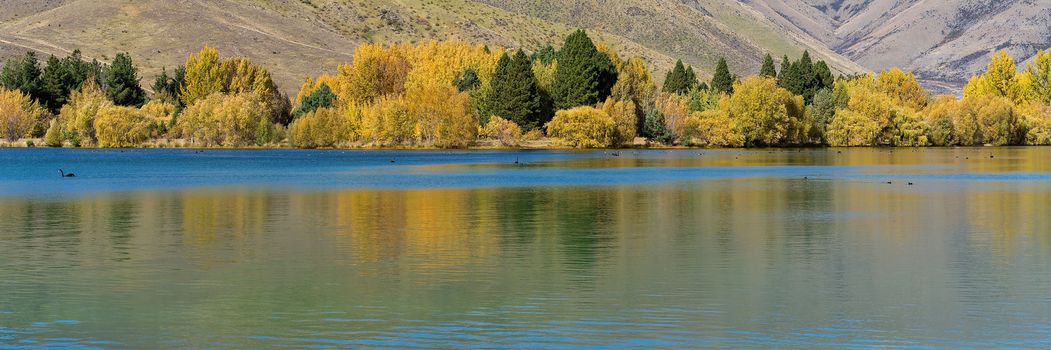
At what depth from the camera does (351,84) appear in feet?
494

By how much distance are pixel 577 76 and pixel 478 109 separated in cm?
Result: 1128

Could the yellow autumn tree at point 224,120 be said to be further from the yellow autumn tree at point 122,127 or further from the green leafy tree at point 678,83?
the green leafy tree at point 678,83

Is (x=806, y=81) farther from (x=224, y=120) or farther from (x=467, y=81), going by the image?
(x=224, y=120)

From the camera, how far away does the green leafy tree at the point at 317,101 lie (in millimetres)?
145125

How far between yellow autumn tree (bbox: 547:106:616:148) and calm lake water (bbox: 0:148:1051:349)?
74.5m

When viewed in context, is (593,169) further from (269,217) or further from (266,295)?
(266,295)

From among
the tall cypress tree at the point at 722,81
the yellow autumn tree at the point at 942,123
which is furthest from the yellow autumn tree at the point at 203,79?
the yellow autumn tree at the point at 942,123

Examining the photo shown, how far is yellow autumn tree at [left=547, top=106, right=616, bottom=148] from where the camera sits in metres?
129

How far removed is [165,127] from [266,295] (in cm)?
12519

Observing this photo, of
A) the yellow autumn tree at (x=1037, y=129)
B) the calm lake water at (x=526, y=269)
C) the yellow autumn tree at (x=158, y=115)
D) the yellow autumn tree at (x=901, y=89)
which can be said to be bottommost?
the calm lake water at (x=526, y=269)

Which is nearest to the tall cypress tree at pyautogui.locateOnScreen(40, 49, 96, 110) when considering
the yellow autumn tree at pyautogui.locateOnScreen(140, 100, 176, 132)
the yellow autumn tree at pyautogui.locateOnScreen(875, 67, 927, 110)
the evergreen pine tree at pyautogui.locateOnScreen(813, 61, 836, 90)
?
the yellow autumn tree at pyautogui.locateOnScreen(140, 100, 176, 132)

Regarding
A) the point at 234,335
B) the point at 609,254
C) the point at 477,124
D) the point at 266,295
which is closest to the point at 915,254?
the point at 609,254

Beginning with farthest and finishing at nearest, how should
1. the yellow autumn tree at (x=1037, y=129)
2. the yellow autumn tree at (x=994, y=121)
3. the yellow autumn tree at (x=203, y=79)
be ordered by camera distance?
the yellow autumn tree at (x=1037, y=129) → the yellow autumn tree at (x=203, y=79) → the yellow autumn tree at (x=994, y=121)

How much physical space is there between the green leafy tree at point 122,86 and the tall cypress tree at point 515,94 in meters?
46.7
